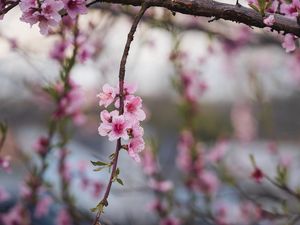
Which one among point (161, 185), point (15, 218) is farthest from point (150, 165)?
point (15, 218)

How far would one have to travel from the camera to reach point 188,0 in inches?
66.1

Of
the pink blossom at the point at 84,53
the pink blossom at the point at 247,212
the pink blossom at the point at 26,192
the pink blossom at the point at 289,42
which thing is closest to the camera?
the pink blossom at the point at 289,42

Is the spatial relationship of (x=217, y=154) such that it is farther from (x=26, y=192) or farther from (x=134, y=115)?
(x=134, y=115)

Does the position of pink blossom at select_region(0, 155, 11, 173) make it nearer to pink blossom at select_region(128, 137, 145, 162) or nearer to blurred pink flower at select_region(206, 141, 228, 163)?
pink blossom at select_region(128, 137, 145, 162)

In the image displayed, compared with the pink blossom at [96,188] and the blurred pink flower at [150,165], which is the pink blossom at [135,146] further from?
the pink blossom at [96,188]

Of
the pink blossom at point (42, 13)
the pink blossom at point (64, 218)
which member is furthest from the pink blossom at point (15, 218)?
the pink blossom at point (42, 13)

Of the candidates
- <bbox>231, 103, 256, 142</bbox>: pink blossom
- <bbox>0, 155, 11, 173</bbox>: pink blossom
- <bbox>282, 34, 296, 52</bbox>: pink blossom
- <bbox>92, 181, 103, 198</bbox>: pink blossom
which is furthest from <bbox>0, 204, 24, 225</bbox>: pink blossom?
<bbox>231, 103, 256, 142</bbox>: pink blossom

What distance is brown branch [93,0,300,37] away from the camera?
5.51ft

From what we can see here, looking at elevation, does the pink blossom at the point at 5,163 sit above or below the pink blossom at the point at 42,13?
below

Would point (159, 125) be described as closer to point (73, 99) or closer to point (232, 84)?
point (232, 84)

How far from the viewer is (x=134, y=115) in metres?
1.56

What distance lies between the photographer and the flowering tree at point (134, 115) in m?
1.58

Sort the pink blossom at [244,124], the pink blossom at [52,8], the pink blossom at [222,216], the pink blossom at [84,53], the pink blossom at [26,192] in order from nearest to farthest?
the pink blossom at [52,8] → the pink blossom at [84,53] → the pink blossom at [26,192] → the pink blossom at [222,216] → the pink blossom at [244,124]

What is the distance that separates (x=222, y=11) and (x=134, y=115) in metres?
0.46
